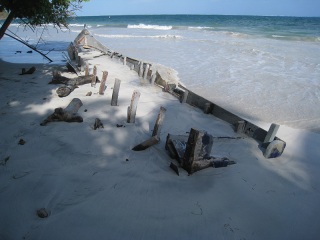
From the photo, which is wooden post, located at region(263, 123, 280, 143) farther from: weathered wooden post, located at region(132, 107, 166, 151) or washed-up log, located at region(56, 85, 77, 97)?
washed-up log, located at region(56, 85, 77, 97)

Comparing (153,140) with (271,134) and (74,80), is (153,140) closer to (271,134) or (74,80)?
(271,134)

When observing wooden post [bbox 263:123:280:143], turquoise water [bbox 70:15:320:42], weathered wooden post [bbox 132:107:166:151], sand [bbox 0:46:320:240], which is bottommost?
sand [bbox 0:46:320:240]

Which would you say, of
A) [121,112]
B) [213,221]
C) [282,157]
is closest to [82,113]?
[121,112]

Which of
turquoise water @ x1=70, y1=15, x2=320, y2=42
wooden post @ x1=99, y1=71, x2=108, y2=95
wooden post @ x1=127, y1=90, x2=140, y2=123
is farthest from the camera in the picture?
turquoise water @ x1=70, y1=15, x2=320, y2=42

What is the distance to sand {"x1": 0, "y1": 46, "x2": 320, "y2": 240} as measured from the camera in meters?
3.18

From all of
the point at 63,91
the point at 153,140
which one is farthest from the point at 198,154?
the point at 63,91

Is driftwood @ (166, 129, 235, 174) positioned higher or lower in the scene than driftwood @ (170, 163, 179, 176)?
higher

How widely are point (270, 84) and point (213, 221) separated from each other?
881 cm

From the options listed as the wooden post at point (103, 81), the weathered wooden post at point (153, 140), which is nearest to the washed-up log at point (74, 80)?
the wooden post at point (103, 81)

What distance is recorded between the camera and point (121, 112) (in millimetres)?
6566

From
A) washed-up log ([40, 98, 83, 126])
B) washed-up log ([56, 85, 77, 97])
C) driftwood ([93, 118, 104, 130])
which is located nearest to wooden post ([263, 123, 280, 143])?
driftwood ([93, 118, 104, 130])

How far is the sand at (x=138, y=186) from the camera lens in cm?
318

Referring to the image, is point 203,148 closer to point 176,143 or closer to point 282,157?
point 176,143

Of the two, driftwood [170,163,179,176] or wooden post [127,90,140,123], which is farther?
wooden post [127,90,140,123]
